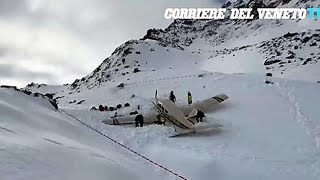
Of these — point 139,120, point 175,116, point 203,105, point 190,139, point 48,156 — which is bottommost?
point 48,156

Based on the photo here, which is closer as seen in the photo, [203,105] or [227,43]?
[203,105]

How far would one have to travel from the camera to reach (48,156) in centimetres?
942

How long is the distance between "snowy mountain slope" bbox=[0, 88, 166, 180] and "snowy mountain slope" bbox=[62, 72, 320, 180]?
193 cm

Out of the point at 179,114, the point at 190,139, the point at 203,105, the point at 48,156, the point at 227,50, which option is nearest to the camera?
the point at 48,156

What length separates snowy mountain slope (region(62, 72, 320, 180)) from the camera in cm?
1330

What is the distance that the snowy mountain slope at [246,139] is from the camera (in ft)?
43.6

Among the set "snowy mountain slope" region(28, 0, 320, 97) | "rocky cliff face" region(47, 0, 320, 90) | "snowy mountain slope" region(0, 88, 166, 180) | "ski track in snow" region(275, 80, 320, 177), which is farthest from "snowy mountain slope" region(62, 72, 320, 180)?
"rocky cliff face" region(47, 0, 320, 90)

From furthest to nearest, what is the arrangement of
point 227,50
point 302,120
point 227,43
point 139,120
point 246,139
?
1. point 227,43
2. point 227,50
3. point 139,120
4. point 302,120
5. point 246,139

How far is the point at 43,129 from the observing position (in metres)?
13.9

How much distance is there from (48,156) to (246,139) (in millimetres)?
10004

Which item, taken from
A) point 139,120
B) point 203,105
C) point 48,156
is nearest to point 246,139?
point 139,120

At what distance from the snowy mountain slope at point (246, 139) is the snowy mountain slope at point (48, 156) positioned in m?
1.93

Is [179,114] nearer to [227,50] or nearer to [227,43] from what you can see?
[227,50]

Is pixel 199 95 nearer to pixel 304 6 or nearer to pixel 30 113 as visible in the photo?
pixel 30 113
